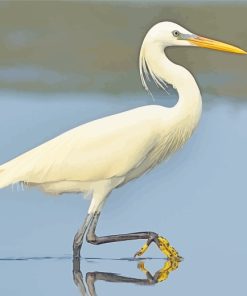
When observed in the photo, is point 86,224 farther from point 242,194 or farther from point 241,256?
point 242,194

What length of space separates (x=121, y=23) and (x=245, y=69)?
1.35m

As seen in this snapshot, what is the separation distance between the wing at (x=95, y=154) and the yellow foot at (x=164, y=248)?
322mm

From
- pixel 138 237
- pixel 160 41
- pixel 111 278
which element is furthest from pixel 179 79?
pixel 111 278

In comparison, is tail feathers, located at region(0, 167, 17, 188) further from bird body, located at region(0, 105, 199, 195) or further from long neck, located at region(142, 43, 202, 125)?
long neck, located at region(142, 43, 202, 125)

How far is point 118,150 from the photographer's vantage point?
6.71 metres

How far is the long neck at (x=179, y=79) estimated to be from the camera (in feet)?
22.3

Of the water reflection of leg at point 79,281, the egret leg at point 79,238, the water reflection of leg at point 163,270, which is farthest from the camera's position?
the egret leg at point 79,238

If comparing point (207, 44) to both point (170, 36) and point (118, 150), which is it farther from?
point (118, 150)

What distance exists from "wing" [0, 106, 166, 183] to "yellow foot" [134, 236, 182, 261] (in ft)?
1.06

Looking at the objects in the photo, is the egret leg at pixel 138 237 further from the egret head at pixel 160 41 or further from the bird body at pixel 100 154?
the egret head at pixel 160 41

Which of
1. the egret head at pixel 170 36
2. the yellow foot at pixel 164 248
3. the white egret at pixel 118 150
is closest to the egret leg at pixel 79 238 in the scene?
the white egret at pixel 118 150

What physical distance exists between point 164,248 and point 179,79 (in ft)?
2.36

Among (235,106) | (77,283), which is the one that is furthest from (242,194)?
(235,106)

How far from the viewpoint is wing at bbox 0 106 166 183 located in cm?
670
